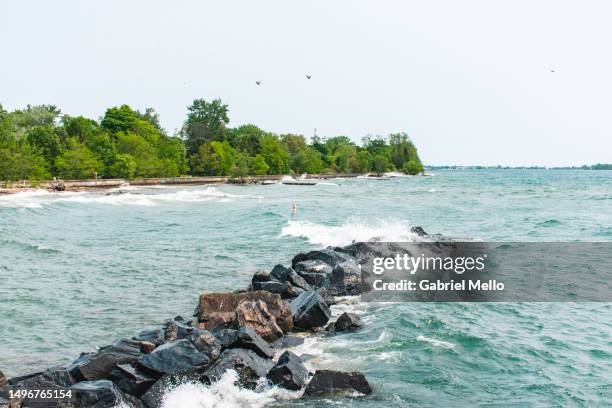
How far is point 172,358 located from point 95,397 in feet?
4.98

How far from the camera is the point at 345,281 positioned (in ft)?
52.8

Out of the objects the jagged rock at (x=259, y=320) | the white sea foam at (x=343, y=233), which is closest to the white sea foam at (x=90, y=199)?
the white sea foam at (x=343, y=233)

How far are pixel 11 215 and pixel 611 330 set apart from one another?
35355 mm

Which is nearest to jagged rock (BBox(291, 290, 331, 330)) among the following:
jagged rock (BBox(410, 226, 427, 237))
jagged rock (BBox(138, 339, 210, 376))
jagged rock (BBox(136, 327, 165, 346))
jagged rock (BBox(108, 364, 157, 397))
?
jagged rock (BBox(136, 327, 165, 346))

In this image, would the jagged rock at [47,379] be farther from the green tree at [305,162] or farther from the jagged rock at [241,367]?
the green tree at [305,162]

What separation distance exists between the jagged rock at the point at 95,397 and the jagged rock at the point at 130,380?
511 millimetres

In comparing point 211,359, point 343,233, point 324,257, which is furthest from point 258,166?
point 211,359

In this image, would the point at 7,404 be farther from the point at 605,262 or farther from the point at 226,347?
Result: the point at 605,262

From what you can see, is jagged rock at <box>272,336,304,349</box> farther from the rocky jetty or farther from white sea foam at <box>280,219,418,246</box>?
white sea foam at <box>280,219,418,246</box>

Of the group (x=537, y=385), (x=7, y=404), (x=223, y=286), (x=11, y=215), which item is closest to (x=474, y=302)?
(x=537, y=385)

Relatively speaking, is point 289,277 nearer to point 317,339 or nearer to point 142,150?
point 317,339

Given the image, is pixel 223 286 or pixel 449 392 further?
pixel 223 286

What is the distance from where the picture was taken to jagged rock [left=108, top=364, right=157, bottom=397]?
8.64 meters

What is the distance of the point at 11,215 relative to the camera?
37.1 meters
